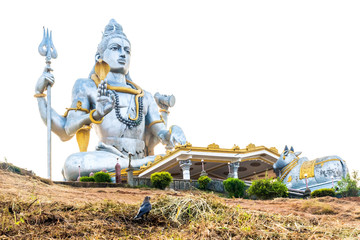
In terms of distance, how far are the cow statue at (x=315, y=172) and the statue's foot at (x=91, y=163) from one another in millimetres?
6468

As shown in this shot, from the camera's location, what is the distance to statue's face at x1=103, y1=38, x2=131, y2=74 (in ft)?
73.5

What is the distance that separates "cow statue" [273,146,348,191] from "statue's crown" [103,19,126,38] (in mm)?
11071

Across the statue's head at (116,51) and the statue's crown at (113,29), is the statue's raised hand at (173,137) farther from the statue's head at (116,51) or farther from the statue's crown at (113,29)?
the statue's crown at (113,29)

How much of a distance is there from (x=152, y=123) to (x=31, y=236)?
16.9 metres

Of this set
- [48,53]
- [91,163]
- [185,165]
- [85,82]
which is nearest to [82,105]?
[85,82]

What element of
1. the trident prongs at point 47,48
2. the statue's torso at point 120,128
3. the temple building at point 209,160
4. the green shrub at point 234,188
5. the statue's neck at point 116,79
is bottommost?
the green shrub at point 234,188

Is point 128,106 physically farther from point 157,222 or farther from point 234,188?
point 157,222

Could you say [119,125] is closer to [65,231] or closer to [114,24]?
[114,24]

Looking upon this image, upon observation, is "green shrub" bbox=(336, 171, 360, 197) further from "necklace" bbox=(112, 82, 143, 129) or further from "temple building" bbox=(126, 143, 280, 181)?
"necklace" bbox=(112, 82, 143, 129)

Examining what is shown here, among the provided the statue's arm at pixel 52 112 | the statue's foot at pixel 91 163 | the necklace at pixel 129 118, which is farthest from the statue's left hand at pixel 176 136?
the statue's arm at pixel 52 112

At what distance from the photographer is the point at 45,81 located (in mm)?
19719

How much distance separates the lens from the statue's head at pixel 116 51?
73.6 ft

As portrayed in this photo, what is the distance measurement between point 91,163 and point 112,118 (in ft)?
9.26

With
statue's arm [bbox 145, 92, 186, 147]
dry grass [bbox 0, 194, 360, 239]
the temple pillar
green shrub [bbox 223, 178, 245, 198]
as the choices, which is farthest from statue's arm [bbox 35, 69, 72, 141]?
dry grass [bbox 0, 194, 360, 239]
